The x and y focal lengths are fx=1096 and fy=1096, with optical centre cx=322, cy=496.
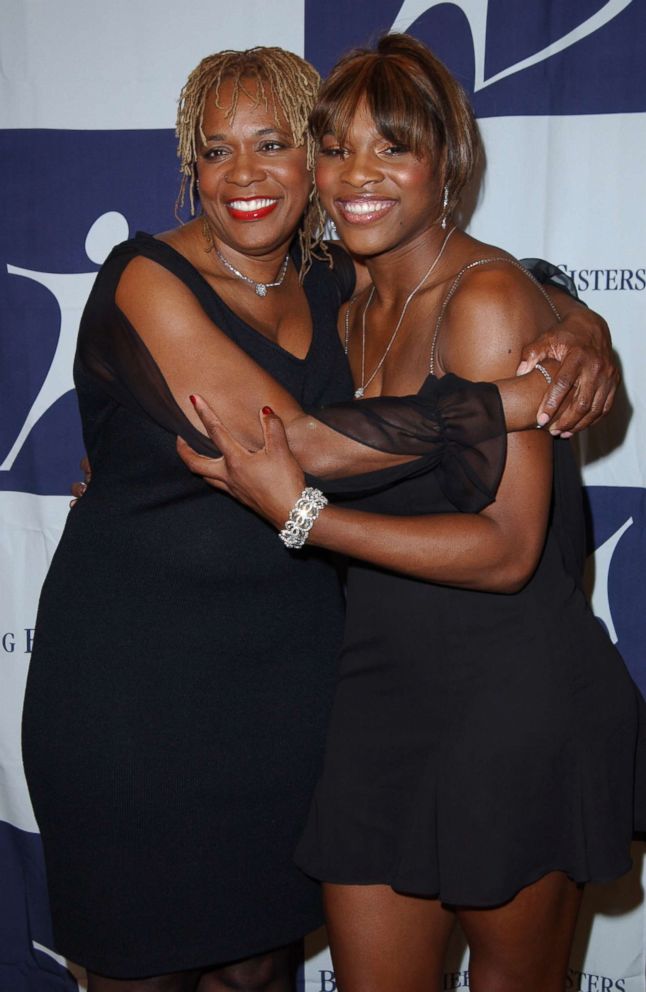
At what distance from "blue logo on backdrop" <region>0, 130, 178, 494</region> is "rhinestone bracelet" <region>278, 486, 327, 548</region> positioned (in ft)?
3.69

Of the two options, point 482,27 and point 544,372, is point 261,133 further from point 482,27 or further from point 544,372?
point 482,27

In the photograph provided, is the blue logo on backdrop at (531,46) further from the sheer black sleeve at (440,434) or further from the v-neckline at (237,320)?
the sheer black sleeve at (440,434)

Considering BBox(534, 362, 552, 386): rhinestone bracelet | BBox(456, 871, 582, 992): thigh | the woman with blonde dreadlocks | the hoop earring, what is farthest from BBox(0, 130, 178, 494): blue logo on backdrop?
BBox(456, 871, 582, 992): thigh

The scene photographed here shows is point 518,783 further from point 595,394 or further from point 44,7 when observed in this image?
point 44,7

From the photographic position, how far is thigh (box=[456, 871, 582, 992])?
1.57m

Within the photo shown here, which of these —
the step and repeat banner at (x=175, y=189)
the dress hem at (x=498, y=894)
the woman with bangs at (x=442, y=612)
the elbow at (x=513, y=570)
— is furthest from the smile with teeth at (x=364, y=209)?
the dress hem at (x=498, y=894)

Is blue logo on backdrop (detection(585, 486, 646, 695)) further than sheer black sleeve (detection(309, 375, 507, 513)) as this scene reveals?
Yes

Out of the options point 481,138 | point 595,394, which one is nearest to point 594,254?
point 481,138

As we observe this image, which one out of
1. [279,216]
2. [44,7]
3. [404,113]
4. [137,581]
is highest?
[44,7]

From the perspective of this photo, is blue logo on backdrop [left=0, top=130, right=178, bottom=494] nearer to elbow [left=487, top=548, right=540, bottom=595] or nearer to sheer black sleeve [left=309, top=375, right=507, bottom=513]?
sheer black sleeve [left=309, top=375, right=507, bottom=513]

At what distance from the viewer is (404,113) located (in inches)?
60.1

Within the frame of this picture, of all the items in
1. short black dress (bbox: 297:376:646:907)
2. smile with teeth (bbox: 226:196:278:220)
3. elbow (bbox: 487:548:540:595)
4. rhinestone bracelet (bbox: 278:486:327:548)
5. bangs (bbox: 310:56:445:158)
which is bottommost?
short black dress (bbox: 297:376:646:907)

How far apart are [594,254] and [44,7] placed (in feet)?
4.15

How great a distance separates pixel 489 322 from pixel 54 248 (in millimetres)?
1274
